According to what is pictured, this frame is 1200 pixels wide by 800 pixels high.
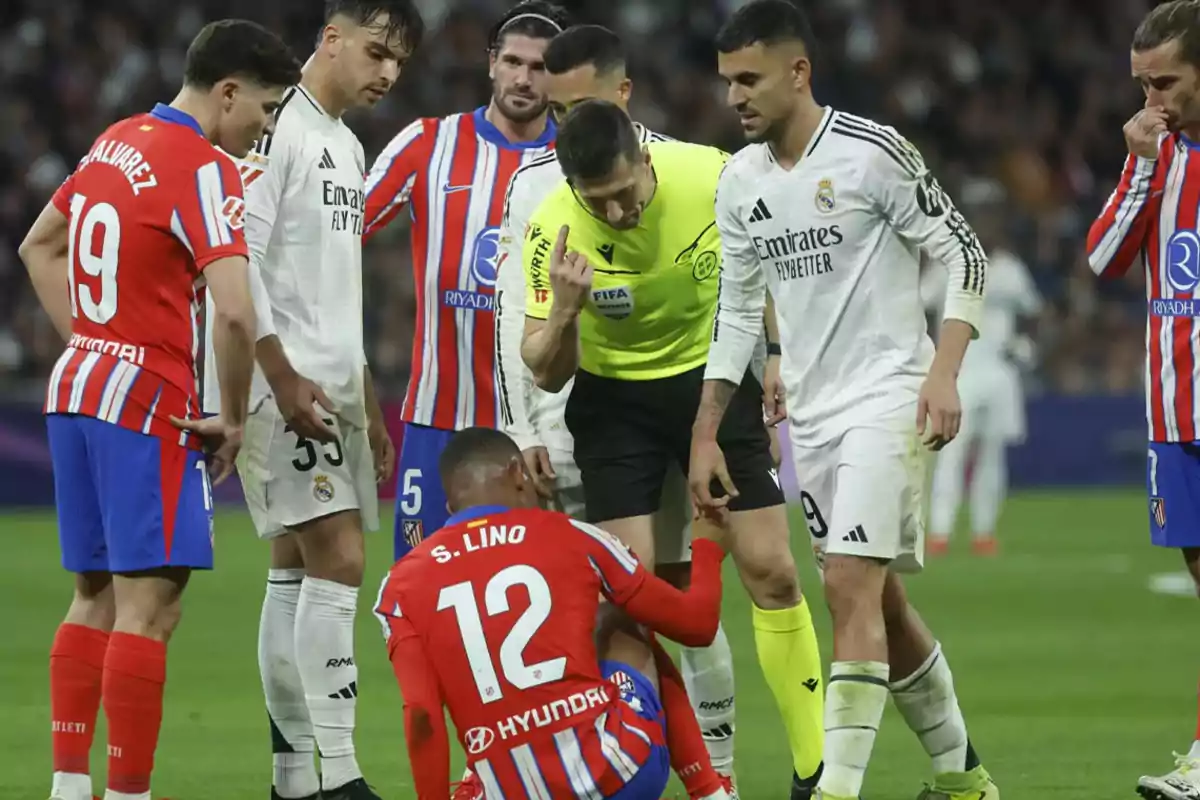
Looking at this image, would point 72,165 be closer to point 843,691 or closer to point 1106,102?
point 1106,102

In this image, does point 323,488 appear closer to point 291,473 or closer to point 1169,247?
point 291,473

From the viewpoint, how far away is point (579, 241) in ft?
20.7

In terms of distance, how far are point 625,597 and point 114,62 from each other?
18.1m

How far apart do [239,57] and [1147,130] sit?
2.78 meters

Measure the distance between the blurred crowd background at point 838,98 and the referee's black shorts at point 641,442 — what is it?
12.3 metres

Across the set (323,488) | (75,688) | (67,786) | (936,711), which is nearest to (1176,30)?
(936,711)

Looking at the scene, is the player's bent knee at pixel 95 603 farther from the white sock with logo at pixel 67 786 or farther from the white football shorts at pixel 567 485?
the white football shorts at pixel 567 485

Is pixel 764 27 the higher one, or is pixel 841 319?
pixel 764 27

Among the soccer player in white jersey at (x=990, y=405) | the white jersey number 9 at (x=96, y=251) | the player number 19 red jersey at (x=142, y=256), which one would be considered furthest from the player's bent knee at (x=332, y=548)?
the soccer player in white jersey at (x=990, y=405)

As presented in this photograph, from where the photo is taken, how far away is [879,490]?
5840 mm

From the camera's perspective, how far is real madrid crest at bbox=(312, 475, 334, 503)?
263 inches

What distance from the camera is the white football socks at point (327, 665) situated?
663 cm

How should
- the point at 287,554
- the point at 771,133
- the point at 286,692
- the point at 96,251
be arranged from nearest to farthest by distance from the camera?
the point at 96,251
the point at 771,133
the point at 286,692
the point at 287,554

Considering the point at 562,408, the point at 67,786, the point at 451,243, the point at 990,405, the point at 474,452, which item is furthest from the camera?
the point at 990,405
